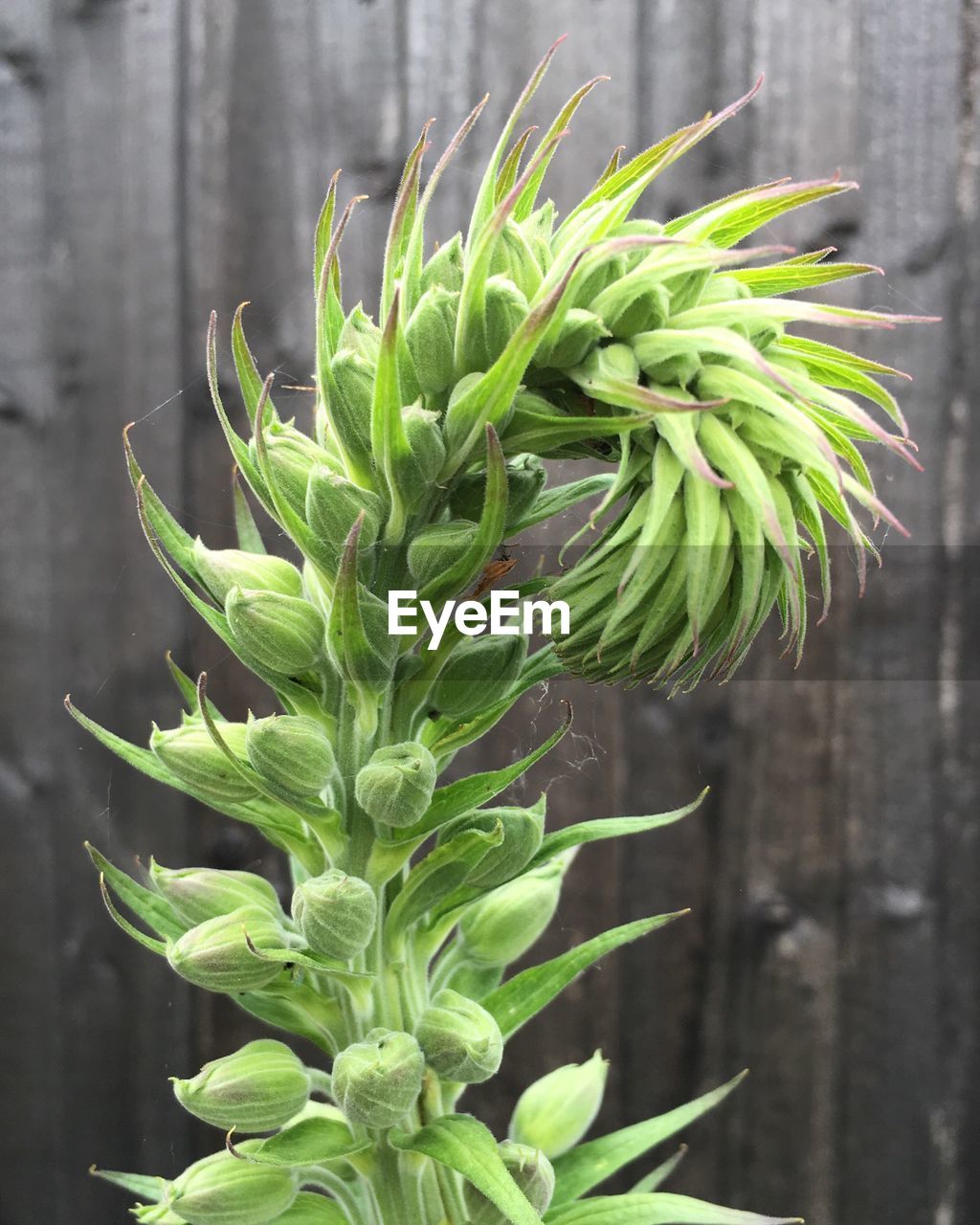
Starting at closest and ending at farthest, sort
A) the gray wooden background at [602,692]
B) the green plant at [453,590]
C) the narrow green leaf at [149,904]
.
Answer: the green plant at [453,590] → the narrow green leaf at [149,904] → the gray wooden background at [602,692]

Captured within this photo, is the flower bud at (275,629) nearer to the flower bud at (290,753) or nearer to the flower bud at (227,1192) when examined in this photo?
the flower bud at (290,753)

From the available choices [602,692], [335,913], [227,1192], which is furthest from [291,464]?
[602,692]

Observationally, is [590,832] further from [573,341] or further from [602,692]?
[602,692]

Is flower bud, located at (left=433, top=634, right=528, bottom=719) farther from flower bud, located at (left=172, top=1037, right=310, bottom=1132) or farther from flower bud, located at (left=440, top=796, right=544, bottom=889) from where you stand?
flower bud, located at (left=172, top=1037, right=310, bottom=1132)

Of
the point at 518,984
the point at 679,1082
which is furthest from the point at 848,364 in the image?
the point at 679,1082

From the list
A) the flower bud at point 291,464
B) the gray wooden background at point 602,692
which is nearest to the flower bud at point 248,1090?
the flower bud at point 291,464

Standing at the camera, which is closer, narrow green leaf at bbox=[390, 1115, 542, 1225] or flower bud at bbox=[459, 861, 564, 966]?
narrow green leaf at bbox=[390, 1115, 542, 1225]

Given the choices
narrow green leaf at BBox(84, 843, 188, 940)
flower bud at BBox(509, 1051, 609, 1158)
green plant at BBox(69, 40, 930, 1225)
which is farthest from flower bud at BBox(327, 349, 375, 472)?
flower bud at BBox(509, 1051, 609, 1158)

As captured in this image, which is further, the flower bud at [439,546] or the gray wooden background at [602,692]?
the gray wooden background at [602,692]
